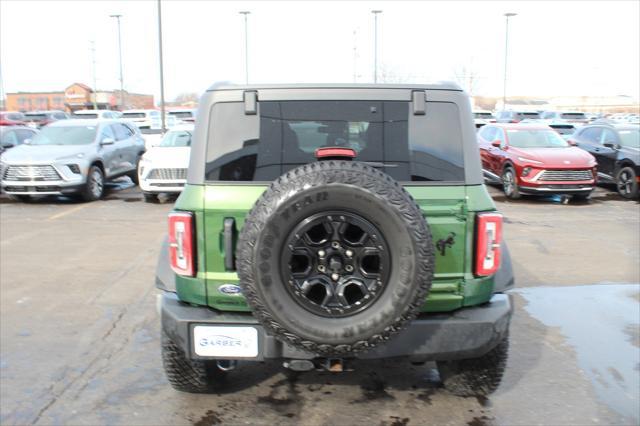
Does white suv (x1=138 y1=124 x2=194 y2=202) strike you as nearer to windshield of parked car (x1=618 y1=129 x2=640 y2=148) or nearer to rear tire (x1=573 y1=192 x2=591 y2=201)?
rear tire (x1=573 y1=192 x2=591 y2=201)

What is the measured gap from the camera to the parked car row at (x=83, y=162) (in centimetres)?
1184

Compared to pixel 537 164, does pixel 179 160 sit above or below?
above

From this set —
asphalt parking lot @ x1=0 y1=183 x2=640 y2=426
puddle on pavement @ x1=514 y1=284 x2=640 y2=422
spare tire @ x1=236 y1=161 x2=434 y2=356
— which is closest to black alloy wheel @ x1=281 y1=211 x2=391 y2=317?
spare tire @ x1=236 y1=161 x2=434 y2=356

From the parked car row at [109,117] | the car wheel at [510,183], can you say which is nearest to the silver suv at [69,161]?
the car wheel at [510,183]

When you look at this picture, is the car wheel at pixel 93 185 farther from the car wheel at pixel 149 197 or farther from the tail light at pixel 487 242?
the tail light at pixel 487 242

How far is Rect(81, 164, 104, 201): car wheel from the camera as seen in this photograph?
12.3 metres

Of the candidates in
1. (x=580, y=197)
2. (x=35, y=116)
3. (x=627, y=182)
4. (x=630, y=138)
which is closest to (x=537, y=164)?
(x=580, y=197)

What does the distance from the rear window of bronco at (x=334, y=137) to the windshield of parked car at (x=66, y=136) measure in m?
10.8

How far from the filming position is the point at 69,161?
1198 cm

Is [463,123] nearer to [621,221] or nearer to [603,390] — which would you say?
[603,390]

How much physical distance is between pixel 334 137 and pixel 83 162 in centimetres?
1011

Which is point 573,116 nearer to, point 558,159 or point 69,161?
point 558,159

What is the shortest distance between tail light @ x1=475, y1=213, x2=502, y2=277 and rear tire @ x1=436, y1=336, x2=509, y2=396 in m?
0.62

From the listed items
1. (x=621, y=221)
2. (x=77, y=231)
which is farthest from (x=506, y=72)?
(x=77, y=231)
